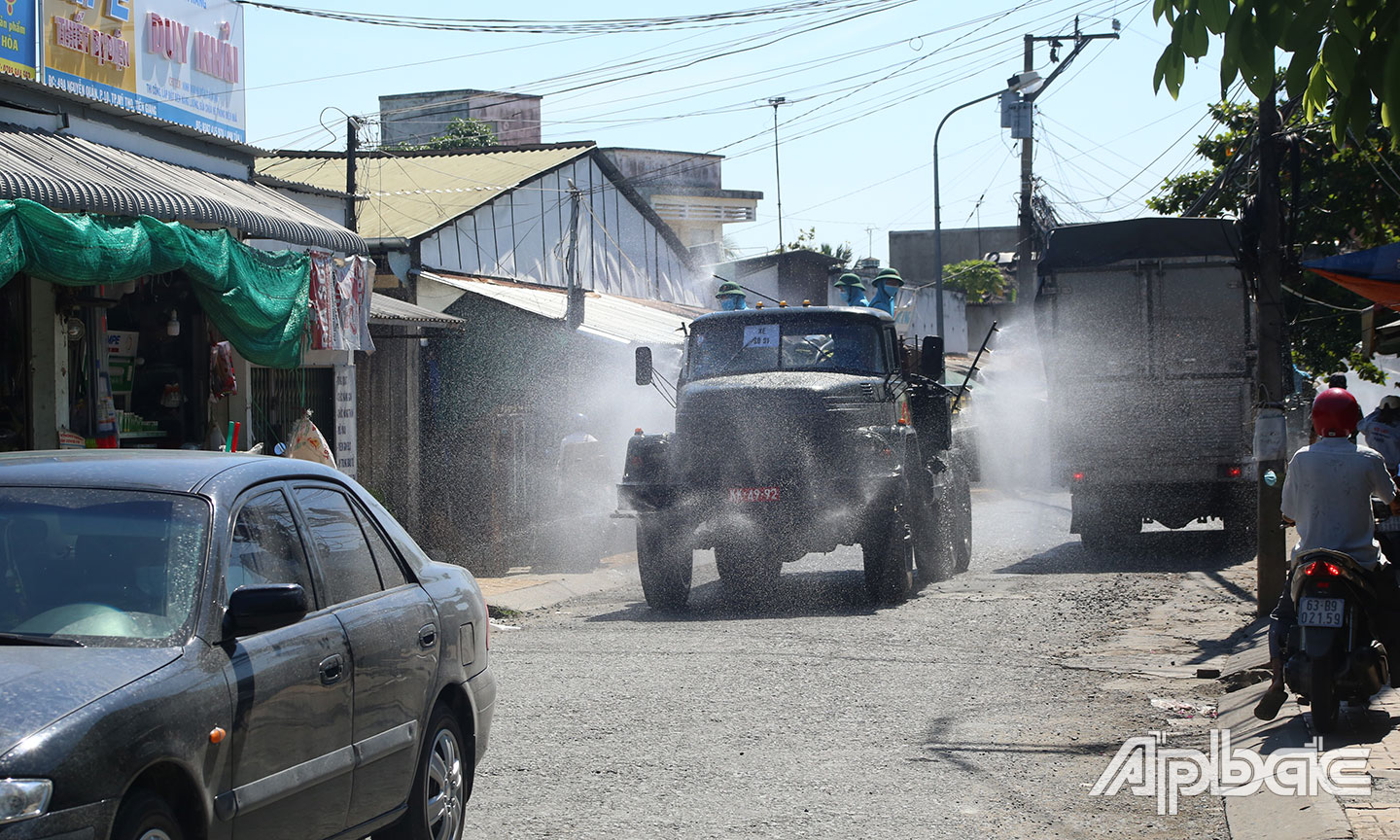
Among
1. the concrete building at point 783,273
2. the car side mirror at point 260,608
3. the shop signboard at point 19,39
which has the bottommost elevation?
the car side mirror at point 260,608

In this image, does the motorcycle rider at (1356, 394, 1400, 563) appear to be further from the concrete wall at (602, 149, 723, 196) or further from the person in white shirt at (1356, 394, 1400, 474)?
the concrete wall at (602, 149, 723, 196)

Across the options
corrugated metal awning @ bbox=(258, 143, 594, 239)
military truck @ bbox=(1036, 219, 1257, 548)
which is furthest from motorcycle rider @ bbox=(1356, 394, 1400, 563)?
corrugated metal awning @ bbox=(258, 143, 594, 239)

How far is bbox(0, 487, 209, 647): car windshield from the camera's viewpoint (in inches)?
154

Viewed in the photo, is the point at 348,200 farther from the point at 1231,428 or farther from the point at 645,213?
the point at 645,213

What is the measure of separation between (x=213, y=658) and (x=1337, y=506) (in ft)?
18.1

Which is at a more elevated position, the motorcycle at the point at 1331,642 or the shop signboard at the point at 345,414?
the shop signboard at the point at 345,414

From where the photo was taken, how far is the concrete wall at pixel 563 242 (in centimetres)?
2390

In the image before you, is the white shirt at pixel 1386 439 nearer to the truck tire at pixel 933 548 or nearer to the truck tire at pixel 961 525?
the truck tire at pixel 933 548

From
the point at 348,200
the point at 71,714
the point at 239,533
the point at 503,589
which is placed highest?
the point at 348,200

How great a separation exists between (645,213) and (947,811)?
2807cm

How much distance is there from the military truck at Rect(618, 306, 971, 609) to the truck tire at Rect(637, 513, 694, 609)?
0.04ft

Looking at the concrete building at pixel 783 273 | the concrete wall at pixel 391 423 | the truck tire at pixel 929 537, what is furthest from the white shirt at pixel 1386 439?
the concrete building at pixel 783 273

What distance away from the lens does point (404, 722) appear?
193 inches

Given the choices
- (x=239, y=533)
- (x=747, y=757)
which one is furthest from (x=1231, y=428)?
(x=239, y=533)
